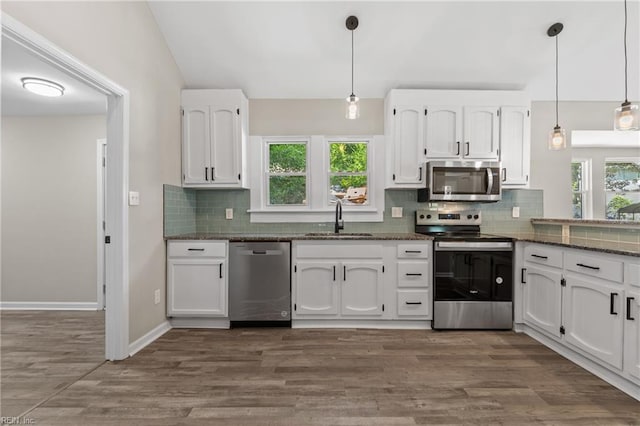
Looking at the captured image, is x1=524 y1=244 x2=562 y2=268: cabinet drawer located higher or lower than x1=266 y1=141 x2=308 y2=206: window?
lower

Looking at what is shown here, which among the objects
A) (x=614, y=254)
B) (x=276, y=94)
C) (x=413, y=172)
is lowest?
(x=614, y=254)

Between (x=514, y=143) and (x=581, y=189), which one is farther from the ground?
(x=514, y=143)

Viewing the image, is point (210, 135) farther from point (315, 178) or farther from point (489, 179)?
point (489, 179)

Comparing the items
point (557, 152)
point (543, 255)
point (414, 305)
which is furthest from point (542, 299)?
point (557, 152)

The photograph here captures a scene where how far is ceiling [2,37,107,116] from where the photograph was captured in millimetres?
2615

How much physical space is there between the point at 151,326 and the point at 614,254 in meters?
3.54

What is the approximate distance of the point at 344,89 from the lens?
3600 millimetres

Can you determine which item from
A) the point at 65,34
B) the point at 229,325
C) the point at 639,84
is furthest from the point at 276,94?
the point at 639,84

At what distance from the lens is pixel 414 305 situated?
3.09 m

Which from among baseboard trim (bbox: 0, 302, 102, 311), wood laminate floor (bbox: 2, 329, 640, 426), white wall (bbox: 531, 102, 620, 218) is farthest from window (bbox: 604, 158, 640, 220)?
baseboard trim (bbox: 0, 302, 102, 311)

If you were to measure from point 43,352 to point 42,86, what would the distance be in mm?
2319

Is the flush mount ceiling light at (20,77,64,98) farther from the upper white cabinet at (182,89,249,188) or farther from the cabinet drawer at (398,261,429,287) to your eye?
the cabinet drawer at (398,261,429,287)

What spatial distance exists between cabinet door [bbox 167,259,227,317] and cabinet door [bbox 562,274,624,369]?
289 cm

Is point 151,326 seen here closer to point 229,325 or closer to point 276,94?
point 229,325
